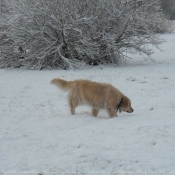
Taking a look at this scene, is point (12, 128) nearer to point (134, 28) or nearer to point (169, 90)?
point (169, 90)

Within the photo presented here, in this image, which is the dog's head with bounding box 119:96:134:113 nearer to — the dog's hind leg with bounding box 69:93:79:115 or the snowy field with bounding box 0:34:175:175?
the snowy field with bounding box 0:34:175:175

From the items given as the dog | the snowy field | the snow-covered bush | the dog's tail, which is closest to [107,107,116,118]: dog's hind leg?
the dog

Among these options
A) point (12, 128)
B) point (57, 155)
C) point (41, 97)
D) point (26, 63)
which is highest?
point (57, 155)

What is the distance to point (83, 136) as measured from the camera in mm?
6324

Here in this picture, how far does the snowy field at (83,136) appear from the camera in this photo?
4.93m

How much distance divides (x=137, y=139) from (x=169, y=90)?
535cm

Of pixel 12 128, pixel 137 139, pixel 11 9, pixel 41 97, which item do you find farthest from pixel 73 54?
pixel 137 139

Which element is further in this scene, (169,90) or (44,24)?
(44,24)

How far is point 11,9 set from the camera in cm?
1898

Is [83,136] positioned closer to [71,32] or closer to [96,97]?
[96,97]

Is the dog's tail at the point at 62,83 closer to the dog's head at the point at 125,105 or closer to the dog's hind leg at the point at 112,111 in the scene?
the dog's hind leg at the point at 112,111

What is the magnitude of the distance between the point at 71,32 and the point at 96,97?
32.3ft

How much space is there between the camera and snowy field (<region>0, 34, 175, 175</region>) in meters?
4.93

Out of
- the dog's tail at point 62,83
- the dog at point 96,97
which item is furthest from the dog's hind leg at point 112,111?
the dog's tail at point 62,83
